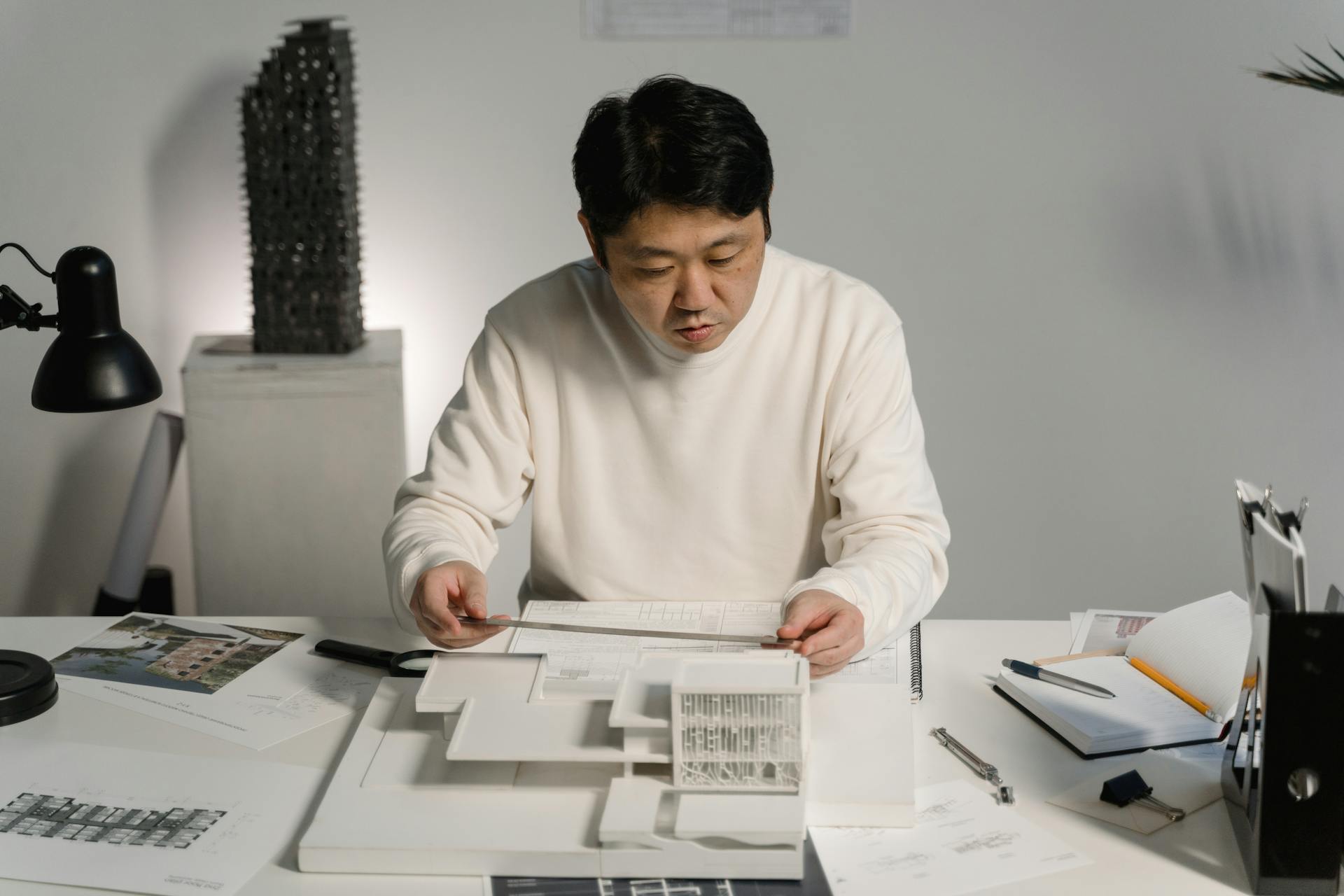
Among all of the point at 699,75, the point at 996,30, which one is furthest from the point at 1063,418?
the point at 699,75

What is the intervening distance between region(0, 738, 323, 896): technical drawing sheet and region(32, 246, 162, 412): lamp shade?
36 cm

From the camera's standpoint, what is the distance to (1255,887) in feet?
3.36

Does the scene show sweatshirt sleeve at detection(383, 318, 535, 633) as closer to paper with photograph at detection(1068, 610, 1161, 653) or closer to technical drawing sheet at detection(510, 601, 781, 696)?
technical drawing sheet at detection(510, 601, 781, 696)

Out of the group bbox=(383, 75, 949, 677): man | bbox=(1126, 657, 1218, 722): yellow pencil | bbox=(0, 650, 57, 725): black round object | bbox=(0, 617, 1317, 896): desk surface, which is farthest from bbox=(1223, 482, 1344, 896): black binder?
bbox=(0, 650, 57, 725): black round object

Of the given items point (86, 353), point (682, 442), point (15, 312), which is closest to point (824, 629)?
point (682, 442)

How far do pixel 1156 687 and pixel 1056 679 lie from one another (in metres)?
0.11

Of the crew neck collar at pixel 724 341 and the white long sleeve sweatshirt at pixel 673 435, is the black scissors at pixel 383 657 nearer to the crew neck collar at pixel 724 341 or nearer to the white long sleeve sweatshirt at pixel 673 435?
the white long sleeve sweatshirt at pixel 673 435

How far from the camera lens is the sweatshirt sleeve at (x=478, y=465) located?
1619 millimetres

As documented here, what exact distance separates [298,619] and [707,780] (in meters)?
0.75

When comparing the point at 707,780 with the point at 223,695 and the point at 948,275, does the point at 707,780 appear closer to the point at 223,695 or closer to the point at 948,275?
the point at 223,695

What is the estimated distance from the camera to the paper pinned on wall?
8.86 feet

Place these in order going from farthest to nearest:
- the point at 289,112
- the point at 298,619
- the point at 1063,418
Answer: the point at 1063,418 → the point at 289,112 → the point at 298,619

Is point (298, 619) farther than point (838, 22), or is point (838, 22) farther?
point (838, 22)

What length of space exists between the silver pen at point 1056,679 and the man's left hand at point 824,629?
8.1 inches
